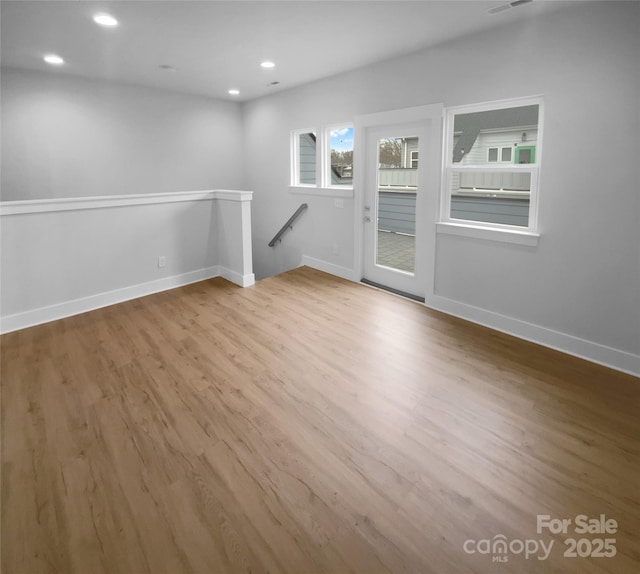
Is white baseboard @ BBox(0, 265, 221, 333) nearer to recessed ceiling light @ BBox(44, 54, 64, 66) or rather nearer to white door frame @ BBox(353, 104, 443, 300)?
recessed ceiling light @ BBox(44, 54, 64, 66)

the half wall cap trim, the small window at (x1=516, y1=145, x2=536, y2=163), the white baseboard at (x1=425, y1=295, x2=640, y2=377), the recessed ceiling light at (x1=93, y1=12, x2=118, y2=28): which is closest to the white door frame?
the white baseboard at (x1=425, y1=295, x2=640, y2=377)

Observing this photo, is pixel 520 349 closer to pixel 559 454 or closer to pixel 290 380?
pixel 559 454

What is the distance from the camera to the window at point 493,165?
3.34m

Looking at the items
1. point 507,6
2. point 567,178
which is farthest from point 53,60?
point 567,178

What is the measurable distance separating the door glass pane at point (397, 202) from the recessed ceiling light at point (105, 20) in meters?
2.89

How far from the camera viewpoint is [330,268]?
5.53m

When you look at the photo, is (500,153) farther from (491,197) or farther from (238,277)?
(238,277)

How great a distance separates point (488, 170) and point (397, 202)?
3.97ft

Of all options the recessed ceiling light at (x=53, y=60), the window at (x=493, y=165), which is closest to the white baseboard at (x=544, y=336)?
the window at (x=493, y=165)

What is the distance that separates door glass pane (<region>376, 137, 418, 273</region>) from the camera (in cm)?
437

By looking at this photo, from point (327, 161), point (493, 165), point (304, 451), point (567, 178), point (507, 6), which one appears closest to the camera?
point (304, 451)

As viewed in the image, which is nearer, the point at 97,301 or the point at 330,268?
the point at 97,301

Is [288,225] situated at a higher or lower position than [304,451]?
higher

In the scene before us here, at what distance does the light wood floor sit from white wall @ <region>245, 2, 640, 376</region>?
0.36 meters
